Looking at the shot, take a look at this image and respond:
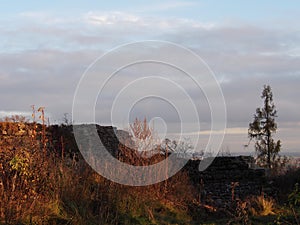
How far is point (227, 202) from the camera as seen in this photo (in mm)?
11484

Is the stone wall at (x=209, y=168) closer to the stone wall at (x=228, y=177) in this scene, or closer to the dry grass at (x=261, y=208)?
the stone wall at (x=228, y=177)

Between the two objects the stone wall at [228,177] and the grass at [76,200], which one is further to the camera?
the stone wall at [228,177]

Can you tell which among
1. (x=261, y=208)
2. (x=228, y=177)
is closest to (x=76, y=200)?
(x=261, y=208)

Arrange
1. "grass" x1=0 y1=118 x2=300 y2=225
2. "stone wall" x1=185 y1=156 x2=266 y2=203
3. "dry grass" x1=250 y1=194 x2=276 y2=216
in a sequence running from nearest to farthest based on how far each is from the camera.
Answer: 1. "grass" x1=0 y1=118 x2=300 y2=225
2. "dry grass" x1=250 y1=194 x2=276 y2=216
3. "stone wall" x1=185 y1=156 x2=266 y2=203

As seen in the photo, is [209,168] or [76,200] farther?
[209,168]

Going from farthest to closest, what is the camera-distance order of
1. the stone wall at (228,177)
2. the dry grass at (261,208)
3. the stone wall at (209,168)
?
the stone wall at (228,177), the stone wall at (209,168), the dry grass at (261,208)

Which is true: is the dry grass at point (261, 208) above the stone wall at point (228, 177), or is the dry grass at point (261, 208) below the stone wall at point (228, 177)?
below

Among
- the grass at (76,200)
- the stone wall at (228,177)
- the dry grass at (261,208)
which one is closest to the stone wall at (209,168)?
the stone wall at (228,177)

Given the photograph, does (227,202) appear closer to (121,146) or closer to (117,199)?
(121,146)

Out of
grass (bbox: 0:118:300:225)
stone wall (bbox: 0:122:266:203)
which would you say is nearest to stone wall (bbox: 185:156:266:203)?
stone wall (bbox: 0:122:266:203)

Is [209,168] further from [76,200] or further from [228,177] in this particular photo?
[76,200]

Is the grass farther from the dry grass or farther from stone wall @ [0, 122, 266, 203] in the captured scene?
stone wall @ [0, 122, 266, 203]

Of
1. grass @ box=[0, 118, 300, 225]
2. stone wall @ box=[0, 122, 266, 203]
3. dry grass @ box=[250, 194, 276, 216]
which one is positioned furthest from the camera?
stone wall @ box=[0, 122, 266, 203]

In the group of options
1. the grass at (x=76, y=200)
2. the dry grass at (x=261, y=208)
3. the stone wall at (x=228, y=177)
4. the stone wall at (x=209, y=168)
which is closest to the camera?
the grass at (x=76, y=200)
